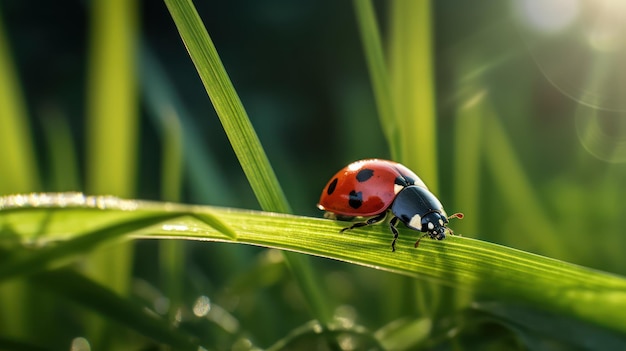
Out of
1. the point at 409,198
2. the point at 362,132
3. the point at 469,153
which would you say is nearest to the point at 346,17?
the point at 362,132

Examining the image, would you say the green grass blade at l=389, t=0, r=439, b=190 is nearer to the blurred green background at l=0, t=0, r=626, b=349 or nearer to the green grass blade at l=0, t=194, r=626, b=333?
the blurred green background at l=0, t=0, r=626, b=349

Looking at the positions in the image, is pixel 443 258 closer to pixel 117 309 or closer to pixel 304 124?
pixel 117 309

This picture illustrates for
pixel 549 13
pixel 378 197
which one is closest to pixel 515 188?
pixel 378 197

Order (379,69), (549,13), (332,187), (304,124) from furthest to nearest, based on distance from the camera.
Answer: (304,124) < (549,13) < (332,187) < (379,69)

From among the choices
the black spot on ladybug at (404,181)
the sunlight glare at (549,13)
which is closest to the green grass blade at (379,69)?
the black spot on ladybug at (404,181)

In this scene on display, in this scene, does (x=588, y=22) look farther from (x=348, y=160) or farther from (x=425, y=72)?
(x=425, y=72)
